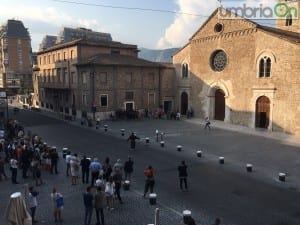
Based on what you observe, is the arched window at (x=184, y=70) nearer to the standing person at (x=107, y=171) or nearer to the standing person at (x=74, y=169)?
the standing person at (x=74, y=169)

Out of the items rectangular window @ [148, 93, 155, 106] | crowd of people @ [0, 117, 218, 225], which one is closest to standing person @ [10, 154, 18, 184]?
crowd of people @ [0, 117, 218, 225]

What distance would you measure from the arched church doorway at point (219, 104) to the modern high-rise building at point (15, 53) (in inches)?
2633

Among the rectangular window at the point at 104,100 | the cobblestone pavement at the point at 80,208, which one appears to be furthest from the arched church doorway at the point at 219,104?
the cobblestone pavement at the point at 80,208

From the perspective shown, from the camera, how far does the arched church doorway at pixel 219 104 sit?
3419cm

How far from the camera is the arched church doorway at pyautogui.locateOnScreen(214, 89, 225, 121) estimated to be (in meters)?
34.2

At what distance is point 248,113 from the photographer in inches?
A: 1201

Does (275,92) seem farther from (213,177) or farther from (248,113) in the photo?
(213,177)

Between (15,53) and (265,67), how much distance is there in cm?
8291

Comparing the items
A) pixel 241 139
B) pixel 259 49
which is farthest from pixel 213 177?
pixel 259 49

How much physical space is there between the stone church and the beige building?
3512mm

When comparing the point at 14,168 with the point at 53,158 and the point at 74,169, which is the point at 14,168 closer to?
the point at 53,158

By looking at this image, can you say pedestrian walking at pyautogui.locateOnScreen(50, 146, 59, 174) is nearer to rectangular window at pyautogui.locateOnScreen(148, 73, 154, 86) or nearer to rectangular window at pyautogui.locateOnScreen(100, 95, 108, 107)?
rectangular window at pyautogui.locateOnScreen(100, 95, 108, 107)

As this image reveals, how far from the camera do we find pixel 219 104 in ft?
114

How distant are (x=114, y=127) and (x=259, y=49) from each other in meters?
17.4
